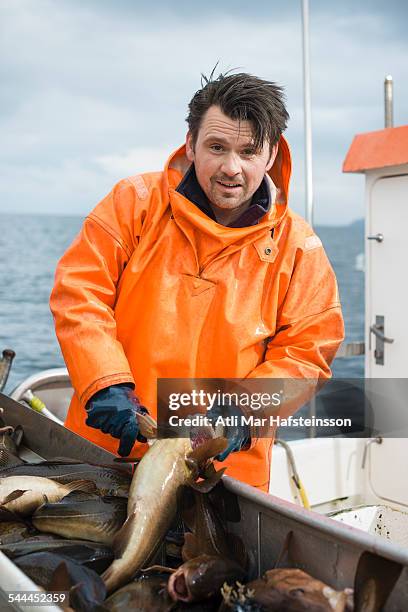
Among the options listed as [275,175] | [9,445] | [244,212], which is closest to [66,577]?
[9,445]

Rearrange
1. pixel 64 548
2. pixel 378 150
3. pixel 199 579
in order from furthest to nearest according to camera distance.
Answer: pixel 378 150, pixel 64 548, pixel 199 579

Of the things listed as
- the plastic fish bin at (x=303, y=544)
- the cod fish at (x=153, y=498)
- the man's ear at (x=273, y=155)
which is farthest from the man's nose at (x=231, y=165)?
the plastic fish bin at (x=303, y=544)

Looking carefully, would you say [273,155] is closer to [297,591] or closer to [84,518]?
[84,518]

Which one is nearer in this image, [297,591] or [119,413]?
[297,591]

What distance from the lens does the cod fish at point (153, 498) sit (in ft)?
5.23

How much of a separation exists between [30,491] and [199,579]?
0.67m

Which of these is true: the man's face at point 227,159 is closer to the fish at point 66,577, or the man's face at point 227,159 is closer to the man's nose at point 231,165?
the man's nose at point 231,165

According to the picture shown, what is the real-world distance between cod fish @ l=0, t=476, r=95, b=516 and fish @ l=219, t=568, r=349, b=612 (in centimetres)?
63

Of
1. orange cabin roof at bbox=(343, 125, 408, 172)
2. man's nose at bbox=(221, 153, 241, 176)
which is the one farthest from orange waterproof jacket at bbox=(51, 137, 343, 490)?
orange cabin roof at bbox=(343, 125, 408, 172)

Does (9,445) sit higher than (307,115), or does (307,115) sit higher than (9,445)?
(307,115)

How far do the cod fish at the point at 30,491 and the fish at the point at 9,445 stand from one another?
28cm

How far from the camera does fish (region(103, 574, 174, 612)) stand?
4.68ft

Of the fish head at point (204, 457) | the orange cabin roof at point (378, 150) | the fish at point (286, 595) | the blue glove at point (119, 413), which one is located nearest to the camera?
the fish at point (286, 595)

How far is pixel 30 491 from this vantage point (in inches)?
75.2
